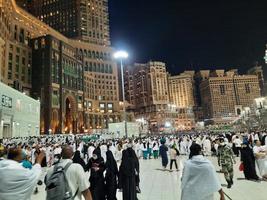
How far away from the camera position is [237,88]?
157m

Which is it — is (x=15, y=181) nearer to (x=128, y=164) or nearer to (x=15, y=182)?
(x=15, y=182)

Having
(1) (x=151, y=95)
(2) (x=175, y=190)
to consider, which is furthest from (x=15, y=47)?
(1) (x=151, y=95)

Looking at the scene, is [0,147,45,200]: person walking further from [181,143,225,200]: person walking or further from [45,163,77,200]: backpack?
[181,143,225,200]: person walking

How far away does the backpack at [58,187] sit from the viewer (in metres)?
2.99

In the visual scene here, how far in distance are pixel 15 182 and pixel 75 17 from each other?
111248mm

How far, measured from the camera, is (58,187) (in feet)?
9.82

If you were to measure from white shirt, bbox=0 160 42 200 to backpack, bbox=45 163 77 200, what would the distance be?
212 mm

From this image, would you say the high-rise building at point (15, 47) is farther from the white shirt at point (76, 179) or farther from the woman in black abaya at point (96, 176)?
the white shirt at point (76, 179)

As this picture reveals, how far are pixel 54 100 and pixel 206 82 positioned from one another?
118679mm

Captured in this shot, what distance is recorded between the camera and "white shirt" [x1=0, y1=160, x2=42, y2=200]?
2863 mm

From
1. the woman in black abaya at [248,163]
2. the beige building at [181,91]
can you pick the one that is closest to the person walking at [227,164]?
the woman in black abaya at [248,163]

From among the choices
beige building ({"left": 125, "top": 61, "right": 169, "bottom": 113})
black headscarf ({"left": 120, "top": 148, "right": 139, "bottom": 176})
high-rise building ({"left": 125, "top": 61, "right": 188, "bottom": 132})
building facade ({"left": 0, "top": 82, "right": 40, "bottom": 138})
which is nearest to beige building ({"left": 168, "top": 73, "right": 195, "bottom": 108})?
beige building ({"left": 125, "top": 61, "right": 169, "bottom": 113})

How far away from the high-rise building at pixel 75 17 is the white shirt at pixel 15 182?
349 ft

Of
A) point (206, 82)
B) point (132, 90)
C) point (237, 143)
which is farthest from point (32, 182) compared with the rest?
point (206, 82)
